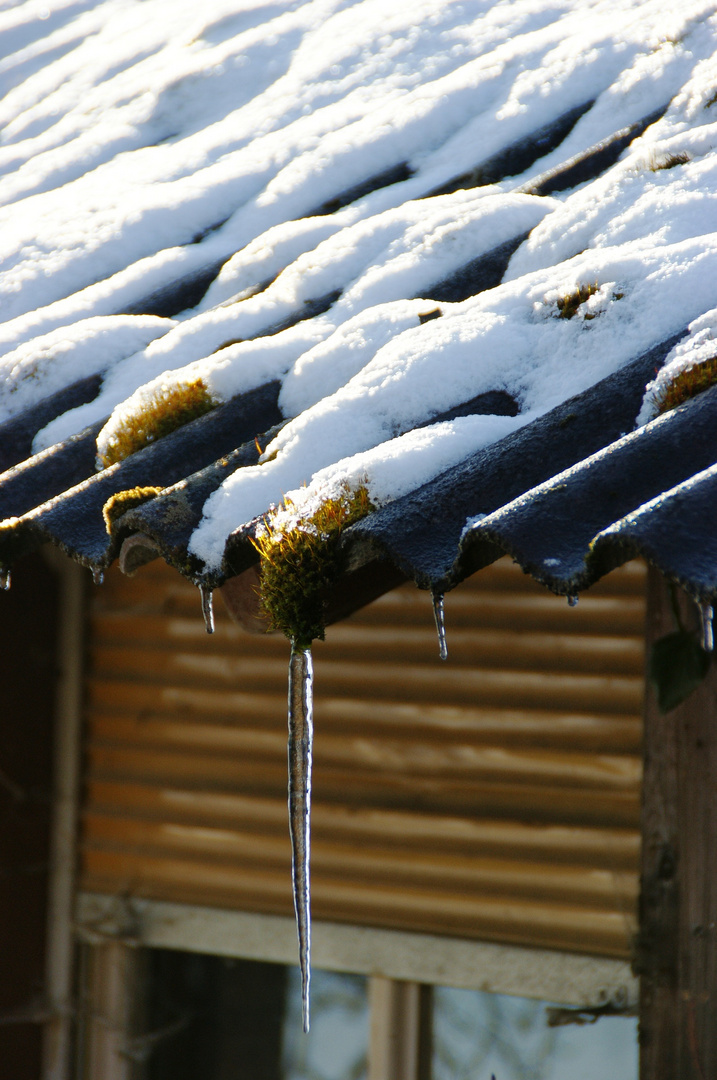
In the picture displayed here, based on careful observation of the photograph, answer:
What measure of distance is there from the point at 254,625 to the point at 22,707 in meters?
2.18

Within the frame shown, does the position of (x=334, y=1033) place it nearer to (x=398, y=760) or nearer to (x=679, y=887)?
(x=398, y=760)

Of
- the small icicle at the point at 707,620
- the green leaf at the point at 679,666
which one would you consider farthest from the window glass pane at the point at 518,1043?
the small icicle at the point at 707,620

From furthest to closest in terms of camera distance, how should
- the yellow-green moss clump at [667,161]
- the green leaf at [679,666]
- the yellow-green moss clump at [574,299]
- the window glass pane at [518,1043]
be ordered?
1. the window glass pane at [518,1043]
2. the yellow-green moss clump at [667,161]
3. the green leaf at [679,666]
4. the yellow-green moss clump at [574,299]

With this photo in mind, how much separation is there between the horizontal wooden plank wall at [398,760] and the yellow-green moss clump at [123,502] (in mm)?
1642

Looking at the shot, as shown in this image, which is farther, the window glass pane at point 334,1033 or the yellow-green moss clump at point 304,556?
the window glass pane at point 334,1033

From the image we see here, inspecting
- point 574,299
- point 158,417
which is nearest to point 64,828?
point 158,417

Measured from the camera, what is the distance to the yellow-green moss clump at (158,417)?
207cm

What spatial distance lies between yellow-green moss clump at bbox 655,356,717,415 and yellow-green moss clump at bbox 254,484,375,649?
0.51m

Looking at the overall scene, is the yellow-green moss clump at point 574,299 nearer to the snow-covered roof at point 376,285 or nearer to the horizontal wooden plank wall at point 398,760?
the snow-covered roof at point 376,285

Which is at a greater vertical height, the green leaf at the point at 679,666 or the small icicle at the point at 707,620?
the green leaf at the point at 679,666

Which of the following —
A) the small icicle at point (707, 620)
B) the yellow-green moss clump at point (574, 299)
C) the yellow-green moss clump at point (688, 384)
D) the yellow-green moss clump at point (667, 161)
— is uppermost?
the yellow-green moss clump at point (667, 161)

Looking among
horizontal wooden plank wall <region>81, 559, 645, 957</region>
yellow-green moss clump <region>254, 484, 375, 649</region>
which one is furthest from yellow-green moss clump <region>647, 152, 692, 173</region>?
yellow-green moss clump <region>254, 484, 375, 649</region>

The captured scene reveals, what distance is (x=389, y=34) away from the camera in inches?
148

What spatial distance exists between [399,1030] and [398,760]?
3.03 ft
